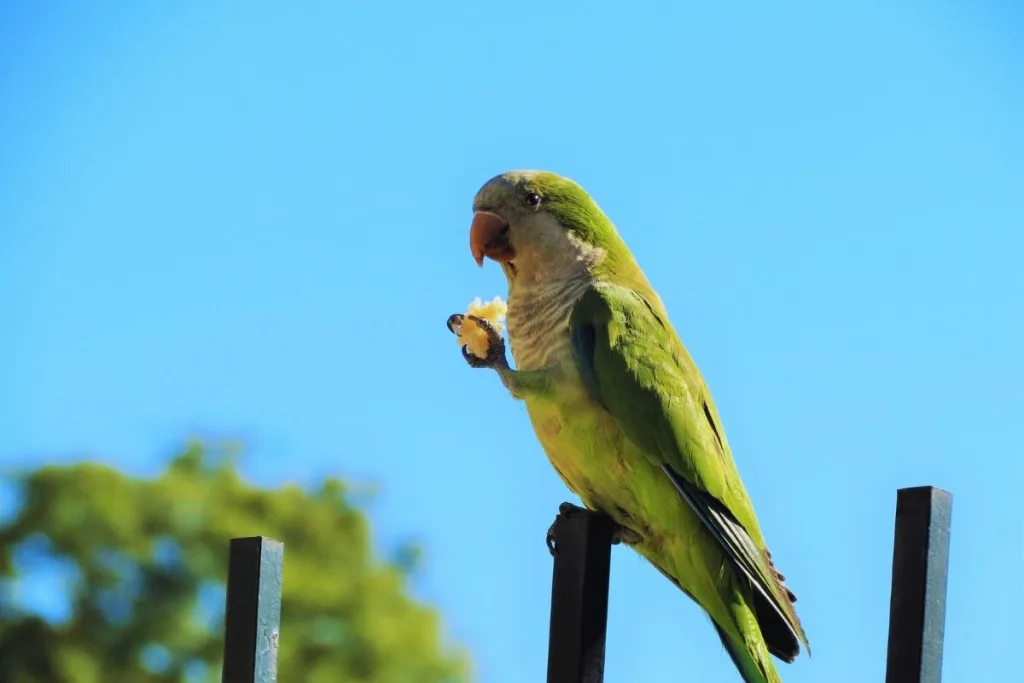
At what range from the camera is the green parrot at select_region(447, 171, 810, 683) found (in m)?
3.10

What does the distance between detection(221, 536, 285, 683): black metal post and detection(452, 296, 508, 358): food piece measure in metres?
1.44

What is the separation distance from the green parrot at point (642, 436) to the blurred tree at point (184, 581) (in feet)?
48.5

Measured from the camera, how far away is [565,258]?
373cm

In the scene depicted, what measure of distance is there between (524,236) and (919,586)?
6.14ft

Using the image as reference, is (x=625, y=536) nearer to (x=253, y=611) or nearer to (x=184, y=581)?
(x=253, y=611)

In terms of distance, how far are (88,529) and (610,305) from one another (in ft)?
55.2

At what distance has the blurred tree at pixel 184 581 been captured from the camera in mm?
17734

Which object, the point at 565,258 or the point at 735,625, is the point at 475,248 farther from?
the point at 735,625

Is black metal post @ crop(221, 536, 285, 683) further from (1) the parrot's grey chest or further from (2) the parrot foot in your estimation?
(1) the parrot's grey chest

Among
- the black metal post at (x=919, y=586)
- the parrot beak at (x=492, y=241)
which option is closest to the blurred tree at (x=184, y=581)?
the parrot beak at (x=492, y=241)

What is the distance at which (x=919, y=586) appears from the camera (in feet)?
7.33

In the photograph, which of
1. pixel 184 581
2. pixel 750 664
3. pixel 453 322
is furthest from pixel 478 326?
pixel 184 581

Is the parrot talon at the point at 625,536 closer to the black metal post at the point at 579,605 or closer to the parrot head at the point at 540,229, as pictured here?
the parrot head at the point at 540,229

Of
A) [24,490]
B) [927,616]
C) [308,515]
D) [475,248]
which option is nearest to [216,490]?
[308,515]
